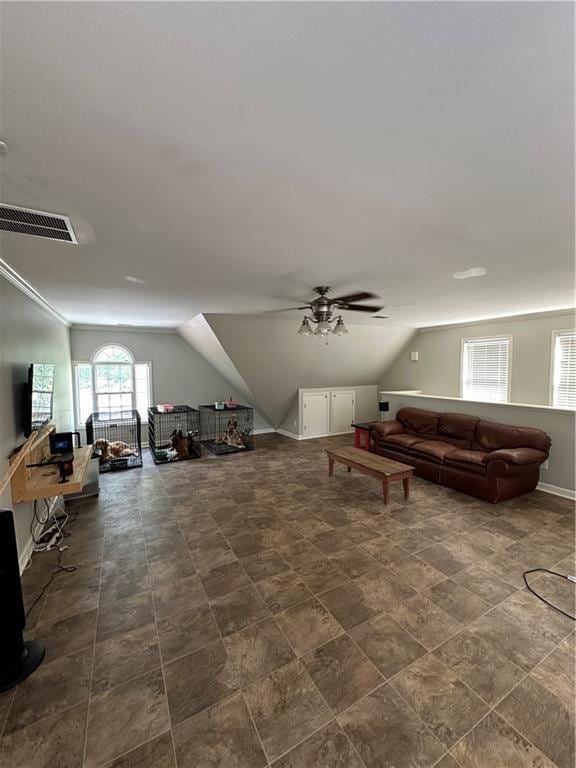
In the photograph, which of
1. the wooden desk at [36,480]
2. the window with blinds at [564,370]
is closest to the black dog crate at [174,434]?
A: the wooden desk at [36,480]

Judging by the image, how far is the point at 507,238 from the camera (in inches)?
87.0

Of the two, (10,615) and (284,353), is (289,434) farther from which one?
(10,615)

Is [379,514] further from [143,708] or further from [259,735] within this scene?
[143,708]

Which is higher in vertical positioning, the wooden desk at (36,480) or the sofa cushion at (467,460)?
the wooden desk at (36,480)

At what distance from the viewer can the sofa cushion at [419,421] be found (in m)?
5.43

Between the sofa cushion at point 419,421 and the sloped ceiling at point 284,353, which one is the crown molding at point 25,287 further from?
the sofa cushion at point 419,421

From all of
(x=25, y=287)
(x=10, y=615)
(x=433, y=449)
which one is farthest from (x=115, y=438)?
(x=433, y=449)

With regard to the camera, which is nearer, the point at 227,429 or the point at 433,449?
the point at 433,449

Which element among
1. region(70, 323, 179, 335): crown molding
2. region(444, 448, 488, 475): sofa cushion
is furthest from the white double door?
region(70, 323, 179, 335): crown molding

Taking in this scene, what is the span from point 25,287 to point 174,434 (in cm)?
345

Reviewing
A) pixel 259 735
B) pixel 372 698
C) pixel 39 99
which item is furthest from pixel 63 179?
pixel 372 698

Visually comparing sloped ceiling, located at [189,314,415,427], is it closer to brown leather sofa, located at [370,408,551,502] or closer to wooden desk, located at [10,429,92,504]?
brown leather sofa, located at [370,408,551,502]

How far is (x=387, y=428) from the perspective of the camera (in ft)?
18.6

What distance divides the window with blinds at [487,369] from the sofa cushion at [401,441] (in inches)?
62.1
